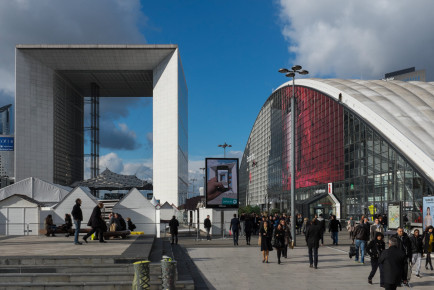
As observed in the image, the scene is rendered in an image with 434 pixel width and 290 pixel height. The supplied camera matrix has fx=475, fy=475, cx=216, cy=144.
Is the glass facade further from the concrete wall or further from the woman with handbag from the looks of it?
the woman with handbag

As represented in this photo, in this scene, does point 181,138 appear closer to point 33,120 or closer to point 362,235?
point 33,120

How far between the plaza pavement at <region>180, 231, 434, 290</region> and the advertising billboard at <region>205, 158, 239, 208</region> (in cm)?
1037

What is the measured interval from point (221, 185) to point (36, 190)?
17688 mm

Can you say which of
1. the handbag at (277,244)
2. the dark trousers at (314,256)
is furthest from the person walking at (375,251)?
the handbag at (277,244)

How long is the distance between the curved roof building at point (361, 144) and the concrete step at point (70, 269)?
30.5m

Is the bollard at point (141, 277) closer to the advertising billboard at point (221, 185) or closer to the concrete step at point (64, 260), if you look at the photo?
the concrete step at point (64, 260)

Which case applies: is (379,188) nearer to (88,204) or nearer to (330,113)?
(330,113)

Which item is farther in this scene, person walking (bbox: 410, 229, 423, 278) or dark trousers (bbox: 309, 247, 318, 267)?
dark trousers (bbox: 309, 247, 318, 267)

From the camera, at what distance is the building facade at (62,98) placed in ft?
219

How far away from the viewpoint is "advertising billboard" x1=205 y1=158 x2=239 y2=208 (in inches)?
1305

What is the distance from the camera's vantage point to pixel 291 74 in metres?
29.4

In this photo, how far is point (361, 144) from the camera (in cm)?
4962

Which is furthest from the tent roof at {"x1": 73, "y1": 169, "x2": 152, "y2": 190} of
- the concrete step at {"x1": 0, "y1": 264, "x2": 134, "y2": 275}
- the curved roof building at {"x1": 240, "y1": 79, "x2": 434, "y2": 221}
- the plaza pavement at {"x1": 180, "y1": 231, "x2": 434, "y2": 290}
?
the concrete step at {"x1": 0, "y1": 264, "x2": 134, "y2": 275}

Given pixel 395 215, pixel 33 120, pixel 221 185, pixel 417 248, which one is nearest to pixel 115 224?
pixel 221 185
